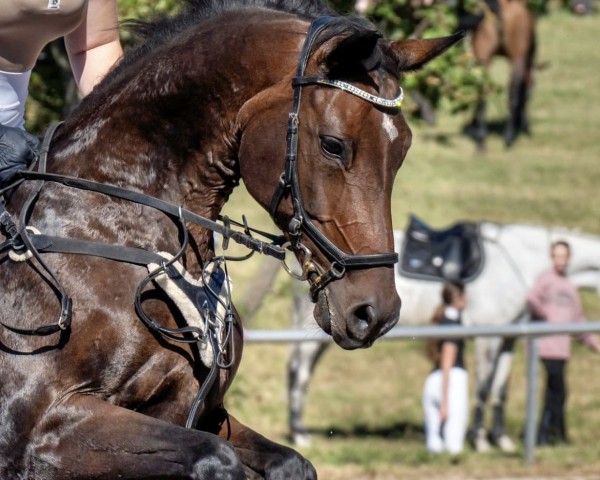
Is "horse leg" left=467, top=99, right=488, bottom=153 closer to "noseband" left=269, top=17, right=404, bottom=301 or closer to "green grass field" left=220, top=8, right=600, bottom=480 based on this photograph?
"green grass field" left=220, top=8, right=600, bottom=480

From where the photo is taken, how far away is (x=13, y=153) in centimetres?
367

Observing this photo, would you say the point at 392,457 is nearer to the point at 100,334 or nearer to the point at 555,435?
the point at 555,435

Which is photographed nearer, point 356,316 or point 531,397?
point 356,316

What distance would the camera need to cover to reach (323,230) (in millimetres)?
3365

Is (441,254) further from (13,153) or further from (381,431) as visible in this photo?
(13,153)

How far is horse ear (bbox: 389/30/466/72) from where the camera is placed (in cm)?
360

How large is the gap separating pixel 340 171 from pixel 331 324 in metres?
0.43

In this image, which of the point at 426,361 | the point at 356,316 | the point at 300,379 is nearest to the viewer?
the point at 356,316

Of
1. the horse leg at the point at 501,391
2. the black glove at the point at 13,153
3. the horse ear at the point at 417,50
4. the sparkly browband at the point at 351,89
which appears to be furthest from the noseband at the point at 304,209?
the horse leg at the point at 501,391

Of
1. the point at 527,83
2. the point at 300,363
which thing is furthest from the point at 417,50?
the point at 527,83

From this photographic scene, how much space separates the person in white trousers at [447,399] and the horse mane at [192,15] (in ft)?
19.8

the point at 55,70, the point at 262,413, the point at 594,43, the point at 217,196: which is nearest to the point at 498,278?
the point at 262,413

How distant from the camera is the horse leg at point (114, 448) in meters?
3.32

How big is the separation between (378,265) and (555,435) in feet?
22.2
